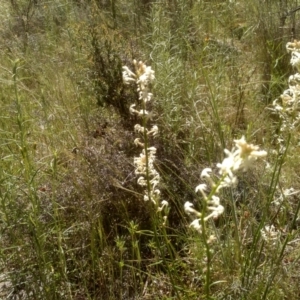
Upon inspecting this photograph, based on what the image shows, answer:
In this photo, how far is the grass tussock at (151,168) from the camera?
5.82ft

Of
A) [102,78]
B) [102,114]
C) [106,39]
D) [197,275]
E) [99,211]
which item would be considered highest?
[106,39]

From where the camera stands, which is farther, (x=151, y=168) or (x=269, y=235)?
(x=269, y=235)

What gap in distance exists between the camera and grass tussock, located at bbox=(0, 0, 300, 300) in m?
1.78

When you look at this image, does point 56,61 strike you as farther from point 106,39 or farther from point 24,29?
point 106,39

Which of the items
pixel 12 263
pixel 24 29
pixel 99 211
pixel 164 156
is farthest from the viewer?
pixel 24 29

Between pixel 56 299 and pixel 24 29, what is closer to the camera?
pixel 56 299

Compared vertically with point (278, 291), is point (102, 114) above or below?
above

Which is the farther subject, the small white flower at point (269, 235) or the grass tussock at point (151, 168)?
the small white flower at point (269, 235)

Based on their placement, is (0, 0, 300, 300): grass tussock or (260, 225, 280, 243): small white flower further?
(260, 225, 280, 243): small white flower

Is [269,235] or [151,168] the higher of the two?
[151,168]

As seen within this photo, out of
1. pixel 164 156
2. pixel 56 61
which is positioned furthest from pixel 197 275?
pixel 56 61

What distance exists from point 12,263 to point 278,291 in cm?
116

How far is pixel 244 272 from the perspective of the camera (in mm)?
1717

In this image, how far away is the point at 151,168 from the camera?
5.41ft
